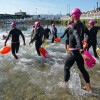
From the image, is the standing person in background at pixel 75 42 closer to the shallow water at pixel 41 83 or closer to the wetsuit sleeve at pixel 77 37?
the wetsuit sleeve at pixel 77 37

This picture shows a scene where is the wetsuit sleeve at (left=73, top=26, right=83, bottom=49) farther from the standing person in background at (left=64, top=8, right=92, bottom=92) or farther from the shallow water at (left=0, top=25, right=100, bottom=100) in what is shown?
the shallow water at (left=0, top=25, right=100, bottom=100)

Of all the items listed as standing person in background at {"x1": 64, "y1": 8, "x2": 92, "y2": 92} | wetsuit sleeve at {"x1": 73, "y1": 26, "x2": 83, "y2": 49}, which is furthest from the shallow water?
→ wetsuit sleeve at {"x1": 73, "y1": 26, "x2": 83, "y2": 49}

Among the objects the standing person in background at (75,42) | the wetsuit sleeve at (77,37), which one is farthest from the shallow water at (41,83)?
the wetsuit sleeve at (77,37)

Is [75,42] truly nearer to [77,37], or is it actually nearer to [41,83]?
[77,37]

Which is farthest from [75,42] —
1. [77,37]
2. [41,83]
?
[41,83]

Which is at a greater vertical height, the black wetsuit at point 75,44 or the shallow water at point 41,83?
the black wetsuit at point 75,44

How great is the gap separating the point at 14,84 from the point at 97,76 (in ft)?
9.93

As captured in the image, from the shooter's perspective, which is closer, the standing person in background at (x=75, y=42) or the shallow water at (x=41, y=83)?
the standing person in background at (x=75, y=42)

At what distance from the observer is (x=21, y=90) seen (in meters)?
3.60

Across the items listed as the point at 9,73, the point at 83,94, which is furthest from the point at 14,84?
the point at 83,94

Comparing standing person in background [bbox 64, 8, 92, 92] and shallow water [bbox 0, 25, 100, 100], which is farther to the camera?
shallow water [bbox 0, 25, 100, 100]

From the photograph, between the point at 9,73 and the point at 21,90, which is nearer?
the point at 21,90

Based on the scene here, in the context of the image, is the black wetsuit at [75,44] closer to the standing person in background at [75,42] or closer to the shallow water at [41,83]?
the standing person in background at [75,42]

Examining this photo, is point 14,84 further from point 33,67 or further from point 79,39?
point 79,39
